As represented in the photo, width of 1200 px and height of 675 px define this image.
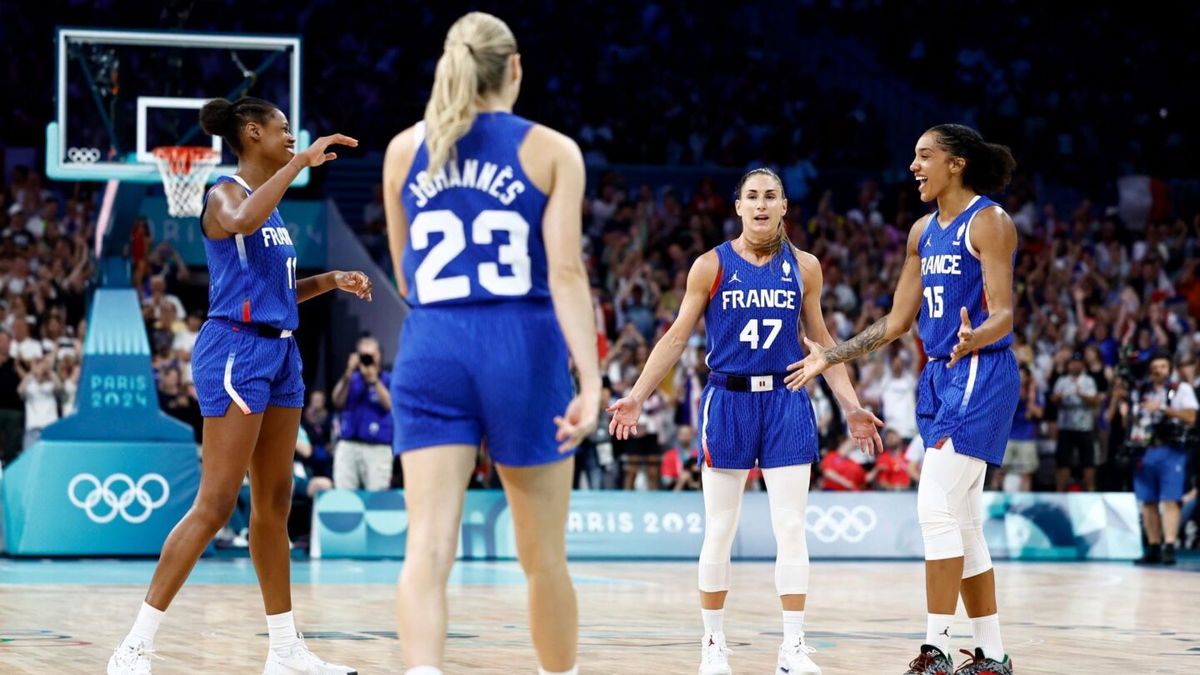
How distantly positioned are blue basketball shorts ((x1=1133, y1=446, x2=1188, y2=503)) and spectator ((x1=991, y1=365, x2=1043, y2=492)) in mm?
2224

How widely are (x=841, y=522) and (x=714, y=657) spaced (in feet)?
31.6

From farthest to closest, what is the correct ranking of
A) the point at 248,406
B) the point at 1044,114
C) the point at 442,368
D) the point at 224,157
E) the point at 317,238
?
the point at 1044,114, the point at 317,238, the point at 224,157, the point at 248,406, the point at 442,368

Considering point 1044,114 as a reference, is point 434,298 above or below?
below

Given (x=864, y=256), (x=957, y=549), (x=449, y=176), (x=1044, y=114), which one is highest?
(x=1044, y=114)

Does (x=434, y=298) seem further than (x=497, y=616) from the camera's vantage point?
No

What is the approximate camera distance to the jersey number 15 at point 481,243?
4.80m

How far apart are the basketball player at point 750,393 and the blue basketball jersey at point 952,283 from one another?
1.86ft

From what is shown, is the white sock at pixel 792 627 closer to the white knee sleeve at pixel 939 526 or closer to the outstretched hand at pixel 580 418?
the white knee sleeve at pixel 939 526

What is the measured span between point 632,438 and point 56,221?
7.45 metres

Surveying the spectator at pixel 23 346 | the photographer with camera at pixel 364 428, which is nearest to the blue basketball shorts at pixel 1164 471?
the photographer with camera at pixel 364 428

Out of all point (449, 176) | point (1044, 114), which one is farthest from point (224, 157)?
point (1044, 114)

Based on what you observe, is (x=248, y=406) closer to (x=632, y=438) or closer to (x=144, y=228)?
(x=632, y=438)

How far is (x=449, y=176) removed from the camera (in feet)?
15.9

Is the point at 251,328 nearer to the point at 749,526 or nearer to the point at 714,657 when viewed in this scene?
the point at 714,657
